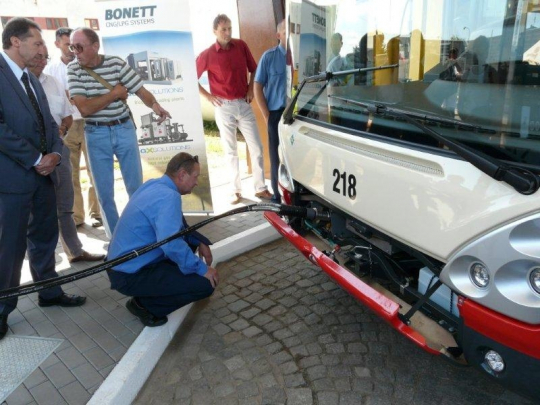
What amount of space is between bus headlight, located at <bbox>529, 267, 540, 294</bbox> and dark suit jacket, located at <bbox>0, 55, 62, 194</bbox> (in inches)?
110

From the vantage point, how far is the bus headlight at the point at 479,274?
5.57 ft

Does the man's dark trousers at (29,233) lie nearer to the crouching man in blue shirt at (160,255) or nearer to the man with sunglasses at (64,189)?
the crouching man in blue shirt at (160,255)

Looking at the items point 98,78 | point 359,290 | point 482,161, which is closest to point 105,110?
point 98,78

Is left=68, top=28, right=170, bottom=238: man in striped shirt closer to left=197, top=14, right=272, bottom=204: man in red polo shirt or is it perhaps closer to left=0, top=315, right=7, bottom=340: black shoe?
left=197, top=14, right=272, bottom=204: man in red polo shirt

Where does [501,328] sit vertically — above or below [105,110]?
below

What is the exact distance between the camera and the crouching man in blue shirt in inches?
108

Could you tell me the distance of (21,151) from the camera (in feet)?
9.11

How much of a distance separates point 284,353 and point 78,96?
2.64 m

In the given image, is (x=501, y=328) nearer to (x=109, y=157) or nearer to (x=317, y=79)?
(x=317, y=79)

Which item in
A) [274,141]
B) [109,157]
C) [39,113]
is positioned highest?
[39,113]

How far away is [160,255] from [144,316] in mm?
420

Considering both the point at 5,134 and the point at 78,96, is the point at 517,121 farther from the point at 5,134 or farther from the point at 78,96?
the point at 78,96

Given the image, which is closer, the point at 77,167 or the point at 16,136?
the point at 16,136

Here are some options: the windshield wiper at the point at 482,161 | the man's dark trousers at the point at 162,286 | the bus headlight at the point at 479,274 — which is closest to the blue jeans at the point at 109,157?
the man's dark trousers at the point at 162,286
